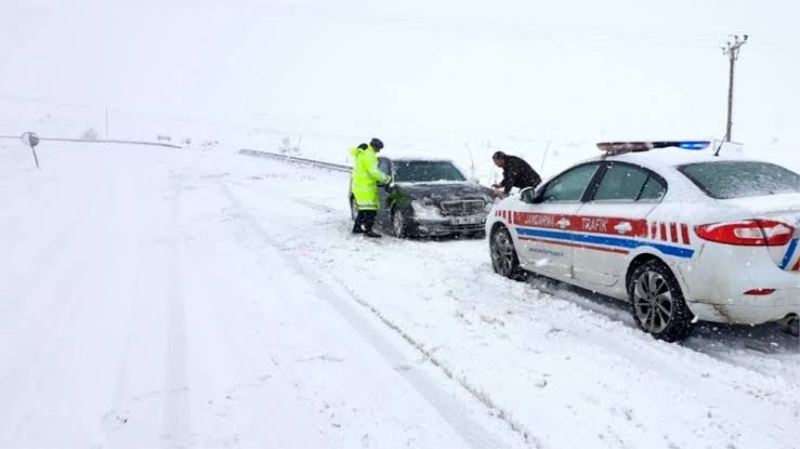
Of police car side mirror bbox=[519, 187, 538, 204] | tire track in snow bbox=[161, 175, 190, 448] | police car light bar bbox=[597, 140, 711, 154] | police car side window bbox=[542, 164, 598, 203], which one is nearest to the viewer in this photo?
tire track in snow bbox=[161, 175, 190, 448]

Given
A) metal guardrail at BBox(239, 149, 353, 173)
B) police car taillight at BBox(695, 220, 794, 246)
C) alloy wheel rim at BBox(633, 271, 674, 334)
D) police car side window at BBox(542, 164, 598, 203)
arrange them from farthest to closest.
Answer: metal guardrail at BBox(239, 149, 353, 173) → police car side window at BBox(542, 164, 598, 203) → alloy wheel rim at BBox(633, 271, 674, 334) → police car taillight at BBox(695, 220, 794, 246)

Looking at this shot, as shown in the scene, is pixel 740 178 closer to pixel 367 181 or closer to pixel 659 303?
pixel 659 303

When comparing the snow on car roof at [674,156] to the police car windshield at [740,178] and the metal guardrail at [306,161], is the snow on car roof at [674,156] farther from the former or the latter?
the metal guardrail at [306,161]

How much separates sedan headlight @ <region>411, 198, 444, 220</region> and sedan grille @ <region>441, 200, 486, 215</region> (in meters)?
0.12

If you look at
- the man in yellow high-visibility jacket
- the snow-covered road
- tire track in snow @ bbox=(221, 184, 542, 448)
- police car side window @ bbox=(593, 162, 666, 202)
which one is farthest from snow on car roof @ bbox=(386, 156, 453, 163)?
police car side window @ bbox=(593, 162, 666, 202)

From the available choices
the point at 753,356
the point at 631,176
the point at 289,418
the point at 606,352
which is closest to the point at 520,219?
the point at 631,176

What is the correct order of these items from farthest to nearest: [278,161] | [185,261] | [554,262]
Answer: [278,161] < [185,261] < [554,262]

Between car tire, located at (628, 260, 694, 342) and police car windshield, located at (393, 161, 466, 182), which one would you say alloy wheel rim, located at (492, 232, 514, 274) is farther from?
police car windshield, located at (393, 161, 466, 182)

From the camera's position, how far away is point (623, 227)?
17.3 ft

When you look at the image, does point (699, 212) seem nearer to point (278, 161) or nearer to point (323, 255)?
point (323, 255)

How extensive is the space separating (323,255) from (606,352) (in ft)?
16.1

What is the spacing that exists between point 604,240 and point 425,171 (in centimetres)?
620

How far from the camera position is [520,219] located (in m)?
7.14

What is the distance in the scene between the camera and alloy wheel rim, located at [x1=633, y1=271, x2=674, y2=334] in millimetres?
4904
